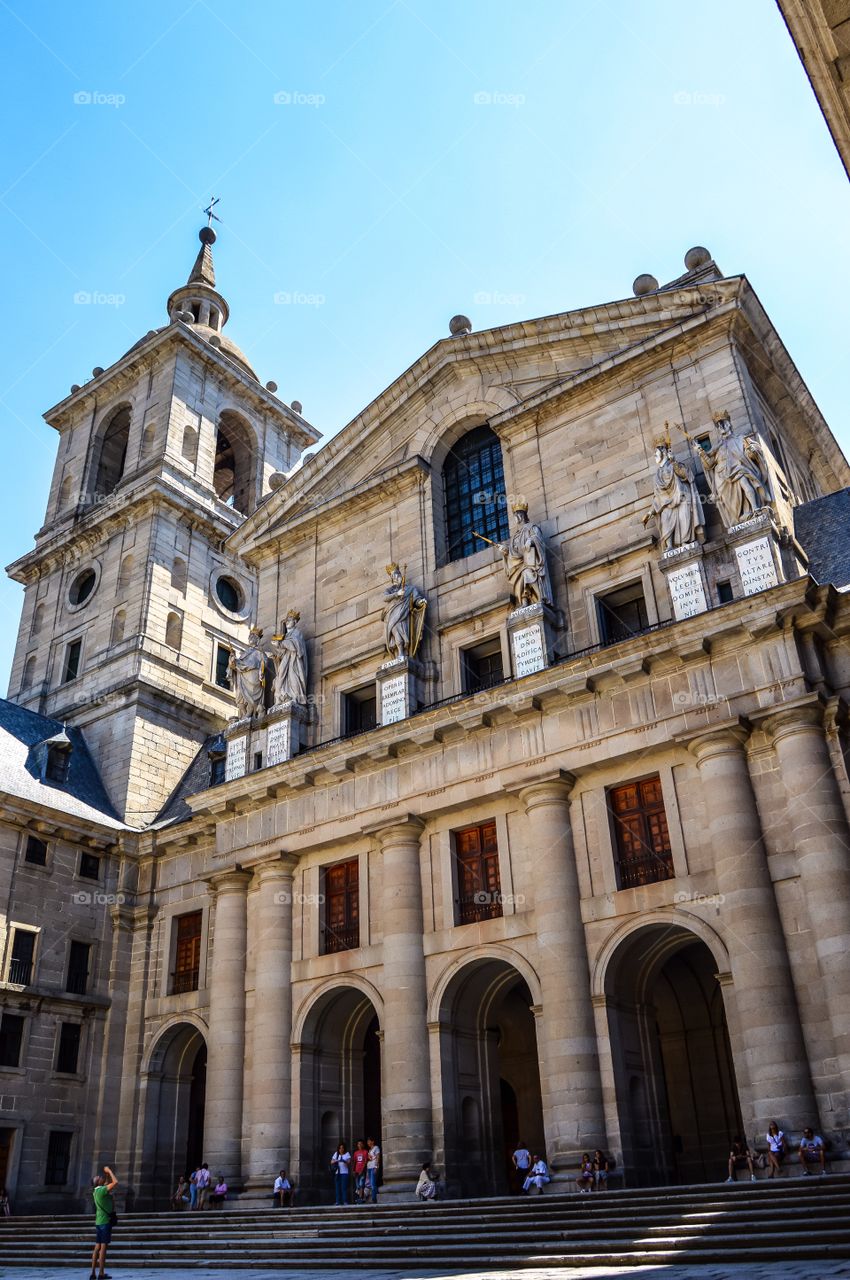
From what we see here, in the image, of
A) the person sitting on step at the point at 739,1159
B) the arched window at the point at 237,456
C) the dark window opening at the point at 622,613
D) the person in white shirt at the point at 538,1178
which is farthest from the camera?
the arched window at the point at 237,456

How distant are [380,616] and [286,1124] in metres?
14.1

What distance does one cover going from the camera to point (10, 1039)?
31.7 metres

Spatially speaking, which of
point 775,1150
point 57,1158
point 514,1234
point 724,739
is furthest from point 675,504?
point 57,1158

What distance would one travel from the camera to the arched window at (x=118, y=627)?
147 feet

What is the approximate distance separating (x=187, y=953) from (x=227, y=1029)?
5045mm

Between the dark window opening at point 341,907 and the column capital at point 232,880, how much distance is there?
8.63 feet

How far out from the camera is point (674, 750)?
79.8 ft

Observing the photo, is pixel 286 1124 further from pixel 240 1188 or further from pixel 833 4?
pixel 833 4

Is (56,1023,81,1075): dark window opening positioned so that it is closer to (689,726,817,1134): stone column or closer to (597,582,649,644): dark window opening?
(597,582,649,644): dark window opening

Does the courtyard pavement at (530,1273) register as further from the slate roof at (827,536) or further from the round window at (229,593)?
the round window at (229,593)

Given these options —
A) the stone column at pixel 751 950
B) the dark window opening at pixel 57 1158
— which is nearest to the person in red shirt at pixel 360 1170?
the stone column at pixel 751 950

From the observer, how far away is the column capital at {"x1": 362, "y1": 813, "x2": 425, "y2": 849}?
27484mm

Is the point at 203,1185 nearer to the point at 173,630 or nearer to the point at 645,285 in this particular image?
the point at 173,630

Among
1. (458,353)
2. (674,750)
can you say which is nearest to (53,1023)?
(674,750)
